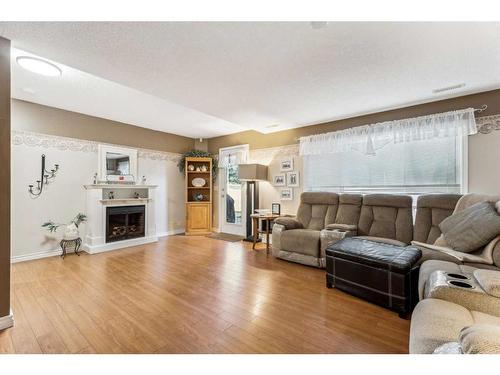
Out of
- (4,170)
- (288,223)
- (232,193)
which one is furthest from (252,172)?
(4,170)

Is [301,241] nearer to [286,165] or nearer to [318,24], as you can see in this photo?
[286,165]

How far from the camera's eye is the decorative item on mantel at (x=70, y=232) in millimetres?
3578

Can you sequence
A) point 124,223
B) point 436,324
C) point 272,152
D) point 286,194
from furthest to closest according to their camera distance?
point 272,152 < point 286,194 < point 124,223 < point 436,324

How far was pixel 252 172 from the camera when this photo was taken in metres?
4.41

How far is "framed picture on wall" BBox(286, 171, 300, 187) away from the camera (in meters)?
4.33

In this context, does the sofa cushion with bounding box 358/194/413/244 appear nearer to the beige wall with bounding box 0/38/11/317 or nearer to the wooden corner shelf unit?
the wooden corner shelf unit

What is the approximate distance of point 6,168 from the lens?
1734 mm

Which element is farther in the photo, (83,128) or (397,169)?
(83,128)

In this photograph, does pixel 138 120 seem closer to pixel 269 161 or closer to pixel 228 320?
pixel 269 161

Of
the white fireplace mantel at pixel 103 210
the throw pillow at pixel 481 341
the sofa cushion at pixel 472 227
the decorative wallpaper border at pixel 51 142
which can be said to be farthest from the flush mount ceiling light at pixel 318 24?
the decorative wallpaper border at pixel 51 142

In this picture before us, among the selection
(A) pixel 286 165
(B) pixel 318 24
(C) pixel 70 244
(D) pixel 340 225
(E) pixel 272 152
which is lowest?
(C) pixel 70 244

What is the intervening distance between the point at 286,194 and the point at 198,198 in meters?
2.31
